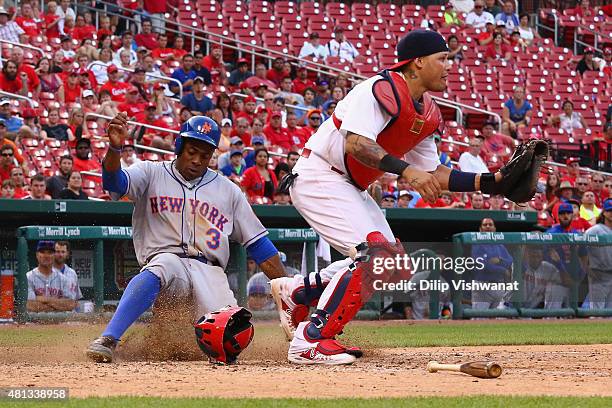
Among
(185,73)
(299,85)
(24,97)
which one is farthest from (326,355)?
(299,85)

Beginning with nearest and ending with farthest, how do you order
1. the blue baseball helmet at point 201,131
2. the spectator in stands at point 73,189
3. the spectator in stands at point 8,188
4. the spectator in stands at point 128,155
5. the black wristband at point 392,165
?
the black wristband at point 392,165 → the blue baseball helmet at point 201,131 → the spectator in stands at point 8,188 → the spectator in stands at point 73,189 → the spectator in stands at point 128,155

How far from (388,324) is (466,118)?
28.3 ft

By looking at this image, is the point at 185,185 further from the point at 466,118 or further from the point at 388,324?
the point at 466,118

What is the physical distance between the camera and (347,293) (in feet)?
20.6

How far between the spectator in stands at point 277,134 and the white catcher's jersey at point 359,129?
9055mm

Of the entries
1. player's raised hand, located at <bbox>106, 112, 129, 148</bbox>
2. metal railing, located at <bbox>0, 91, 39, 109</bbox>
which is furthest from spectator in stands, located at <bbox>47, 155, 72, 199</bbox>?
player's raised hand, located at <bbox>106, 112, 129, 148</bbox>

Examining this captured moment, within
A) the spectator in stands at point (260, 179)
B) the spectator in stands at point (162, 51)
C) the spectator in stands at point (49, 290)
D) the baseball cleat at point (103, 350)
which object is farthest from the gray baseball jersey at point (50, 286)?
the spectator in stands at point (162, 51)

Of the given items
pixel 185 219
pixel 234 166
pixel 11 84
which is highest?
pixel 11 84

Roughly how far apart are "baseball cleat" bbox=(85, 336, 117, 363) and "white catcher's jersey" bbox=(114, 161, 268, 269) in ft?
2.19

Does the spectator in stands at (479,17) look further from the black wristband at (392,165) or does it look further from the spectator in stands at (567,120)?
the black wristband at (392,165)

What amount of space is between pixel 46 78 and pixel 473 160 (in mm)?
5865

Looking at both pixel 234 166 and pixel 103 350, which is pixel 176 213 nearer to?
pixel 103 350

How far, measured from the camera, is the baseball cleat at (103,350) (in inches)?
250

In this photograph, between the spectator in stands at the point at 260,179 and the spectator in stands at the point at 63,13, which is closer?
the spectator in stands at the point at 260,179
